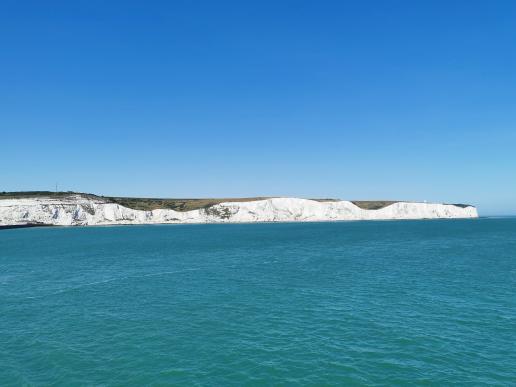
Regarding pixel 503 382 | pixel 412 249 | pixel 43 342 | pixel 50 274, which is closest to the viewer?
pixel 503 382

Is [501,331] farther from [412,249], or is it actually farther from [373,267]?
[412,249]

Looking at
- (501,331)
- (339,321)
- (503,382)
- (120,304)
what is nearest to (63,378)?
(120,304)

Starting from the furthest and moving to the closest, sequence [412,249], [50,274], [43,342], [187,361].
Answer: [412,249] < [50,274] < [43,342] < [187,361]

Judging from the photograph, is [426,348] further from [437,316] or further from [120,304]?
[120,304]

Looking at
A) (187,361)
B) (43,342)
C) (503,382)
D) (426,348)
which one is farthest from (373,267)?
(43,342)

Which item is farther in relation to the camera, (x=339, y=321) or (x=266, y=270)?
(x=266, y=270)

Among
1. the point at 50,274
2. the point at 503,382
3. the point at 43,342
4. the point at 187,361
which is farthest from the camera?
the point at 50,274
